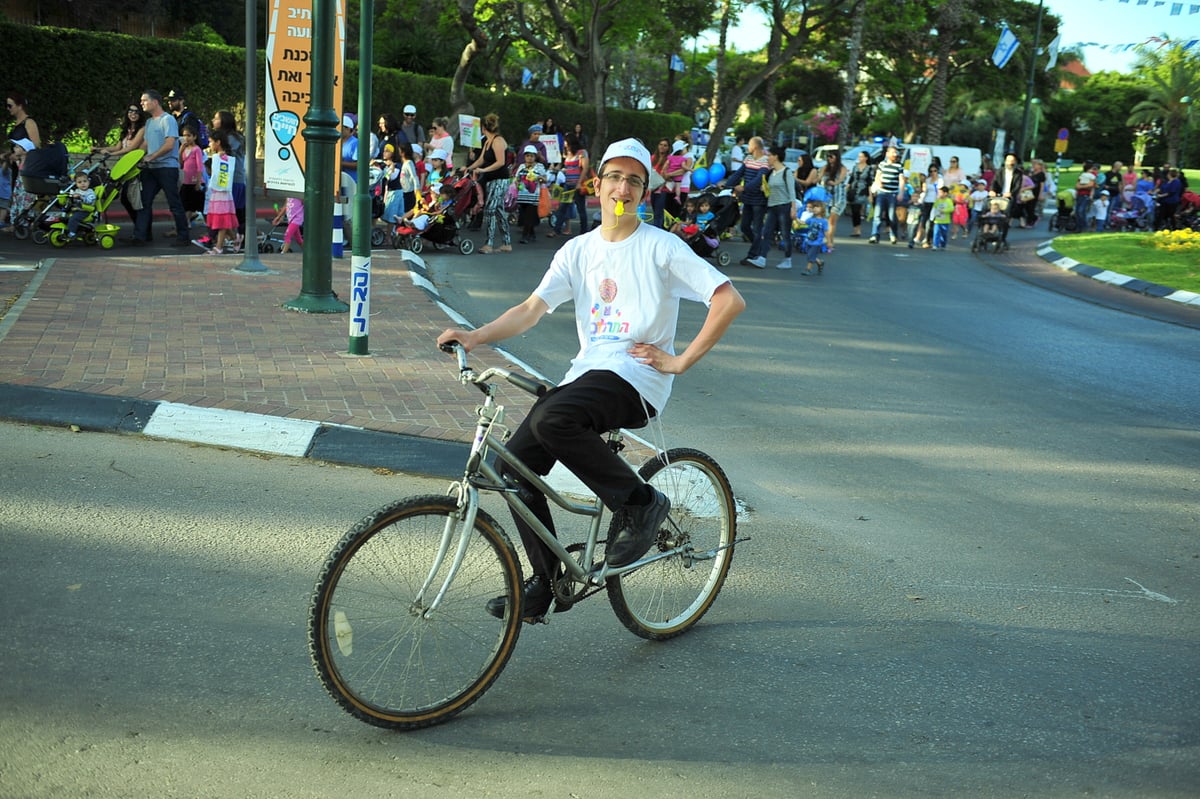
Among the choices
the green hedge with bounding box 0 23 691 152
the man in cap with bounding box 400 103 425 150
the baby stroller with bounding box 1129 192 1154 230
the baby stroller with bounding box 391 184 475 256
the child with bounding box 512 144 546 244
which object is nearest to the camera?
the baby stroller with bounding box 391 184 475 256

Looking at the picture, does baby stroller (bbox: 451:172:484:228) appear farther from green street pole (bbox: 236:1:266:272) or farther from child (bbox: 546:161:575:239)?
green street pole (bbox: 236:1:266:272)

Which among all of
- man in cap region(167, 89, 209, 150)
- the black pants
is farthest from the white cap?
man in cap region(167, 89, 209, 150)

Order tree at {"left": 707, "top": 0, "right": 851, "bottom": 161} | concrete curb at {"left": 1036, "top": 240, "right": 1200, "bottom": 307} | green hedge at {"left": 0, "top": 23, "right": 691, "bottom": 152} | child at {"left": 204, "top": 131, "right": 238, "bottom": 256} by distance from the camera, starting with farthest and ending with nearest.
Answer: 1. tree at {"left": 707, "top": 0, "right": 851, "bottom": 161}
2. green hedge at {"left": 0, "top": 23, "right": 691, "bottom": 152}
3. concrete curb at {"left": 1036, "top": 240, "right": 1200, "bottom": 307}
4. child at {"left": 204, "top": 131, "right": 238, "bottom": 256}

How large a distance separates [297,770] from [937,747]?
192cm

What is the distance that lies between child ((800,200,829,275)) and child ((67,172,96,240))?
31.2ft

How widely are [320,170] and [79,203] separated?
587 cm

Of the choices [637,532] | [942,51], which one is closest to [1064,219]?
[942,51]

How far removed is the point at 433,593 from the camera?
3750 mm

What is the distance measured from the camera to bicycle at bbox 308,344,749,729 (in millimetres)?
3564

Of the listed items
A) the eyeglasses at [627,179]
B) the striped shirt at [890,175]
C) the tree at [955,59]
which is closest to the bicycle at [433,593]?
the eyeglasses at [627,179]

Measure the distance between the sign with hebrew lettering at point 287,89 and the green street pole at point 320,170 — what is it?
1.25m

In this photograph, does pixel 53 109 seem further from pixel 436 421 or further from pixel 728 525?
pixel 728 525

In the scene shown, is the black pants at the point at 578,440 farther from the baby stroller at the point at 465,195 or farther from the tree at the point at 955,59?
the tree at the point at 955,59

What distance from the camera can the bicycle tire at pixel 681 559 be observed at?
4497 millimetres
